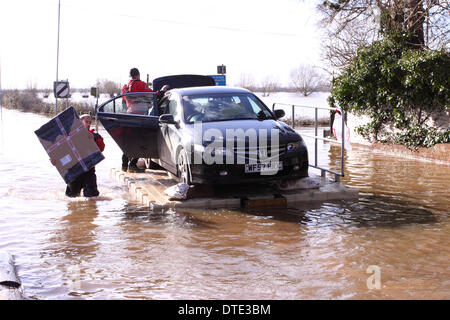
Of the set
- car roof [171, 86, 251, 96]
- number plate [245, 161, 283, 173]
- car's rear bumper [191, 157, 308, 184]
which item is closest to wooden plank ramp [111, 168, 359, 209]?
car's rear bumper [191, 157, 308, 184]

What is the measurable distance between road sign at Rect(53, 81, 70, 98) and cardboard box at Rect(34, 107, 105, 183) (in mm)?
14484

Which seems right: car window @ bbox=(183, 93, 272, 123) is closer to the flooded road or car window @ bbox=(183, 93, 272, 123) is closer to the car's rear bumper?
the car's rear bumper

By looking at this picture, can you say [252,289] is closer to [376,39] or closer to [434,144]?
[434,144]

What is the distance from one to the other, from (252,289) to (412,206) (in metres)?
4.66

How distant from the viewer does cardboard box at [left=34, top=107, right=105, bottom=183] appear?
9320 millimetres

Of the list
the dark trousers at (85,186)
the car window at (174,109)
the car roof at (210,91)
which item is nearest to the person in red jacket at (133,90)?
the car window at (174,109)

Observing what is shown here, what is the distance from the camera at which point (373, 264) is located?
5930 millimetres

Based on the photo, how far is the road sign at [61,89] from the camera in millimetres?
23203

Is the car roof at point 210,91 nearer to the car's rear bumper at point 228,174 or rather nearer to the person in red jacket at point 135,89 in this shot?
the person in red jacket at point 135,89

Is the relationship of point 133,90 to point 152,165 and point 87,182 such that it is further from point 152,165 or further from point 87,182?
point 87,182

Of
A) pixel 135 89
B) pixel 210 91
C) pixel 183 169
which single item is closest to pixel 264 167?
pixel 183 169

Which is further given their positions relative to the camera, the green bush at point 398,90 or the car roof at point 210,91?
the green bush at point 398,90

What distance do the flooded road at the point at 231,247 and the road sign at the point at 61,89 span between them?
13089 mm
